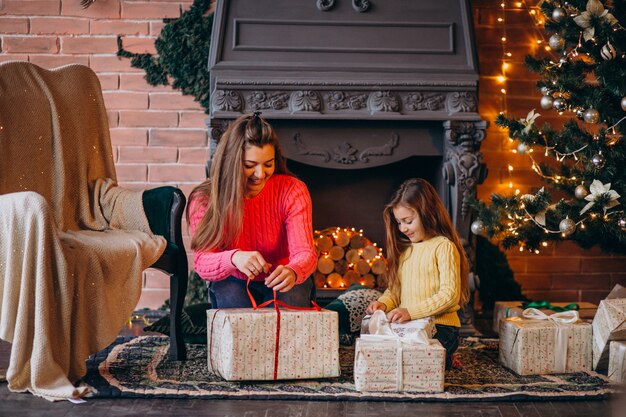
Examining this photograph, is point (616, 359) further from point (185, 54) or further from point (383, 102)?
point (185, 54)

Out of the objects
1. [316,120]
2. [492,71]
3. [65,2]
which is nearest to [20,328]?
[316,120]

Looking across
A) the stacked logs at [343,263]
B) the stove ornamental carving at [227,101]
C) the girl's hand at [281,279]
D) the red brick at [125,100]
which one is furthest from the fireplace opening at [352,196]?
the girl's hand at [281,279]

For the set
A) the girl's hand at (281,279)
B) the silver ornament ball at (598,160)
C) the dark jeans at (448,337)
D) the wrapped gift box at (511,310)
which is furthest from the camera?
the wrapped gift box at (511,310)

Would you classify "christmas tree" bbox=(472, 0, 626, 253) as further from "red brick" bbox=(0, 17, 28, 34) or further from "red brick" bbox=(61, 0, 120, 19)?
"red brick" bbox=(0, 17, 28, 34)

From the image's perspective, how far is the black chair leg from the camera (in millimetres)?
2576

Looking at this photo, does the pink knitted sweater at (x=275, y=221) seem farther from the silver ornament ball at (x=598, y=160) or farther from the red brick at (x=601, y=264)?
the red brick at (x=601, y=264)

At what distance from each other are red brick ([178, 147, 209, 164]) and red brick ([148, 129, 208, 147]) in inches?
1.1

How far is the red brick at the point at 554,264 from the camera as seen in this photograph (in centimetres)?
374

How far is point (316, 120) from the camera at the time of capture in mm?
3195

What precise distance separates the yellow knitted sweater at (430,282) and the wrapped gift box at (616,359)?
497 millimetres

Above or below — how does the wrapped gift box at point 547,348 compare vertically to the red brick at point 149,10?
below

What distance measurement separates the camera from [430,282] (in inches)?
101

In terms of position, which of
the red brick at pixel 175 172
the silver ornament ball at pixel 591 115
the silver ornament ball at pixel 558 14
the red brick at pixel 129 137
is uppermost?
the silver ornament ball at pixel 558 14

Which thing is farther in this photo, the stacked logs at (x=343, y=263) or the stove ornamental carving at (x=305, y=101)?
the stacked logs at (x=343, y=263)
